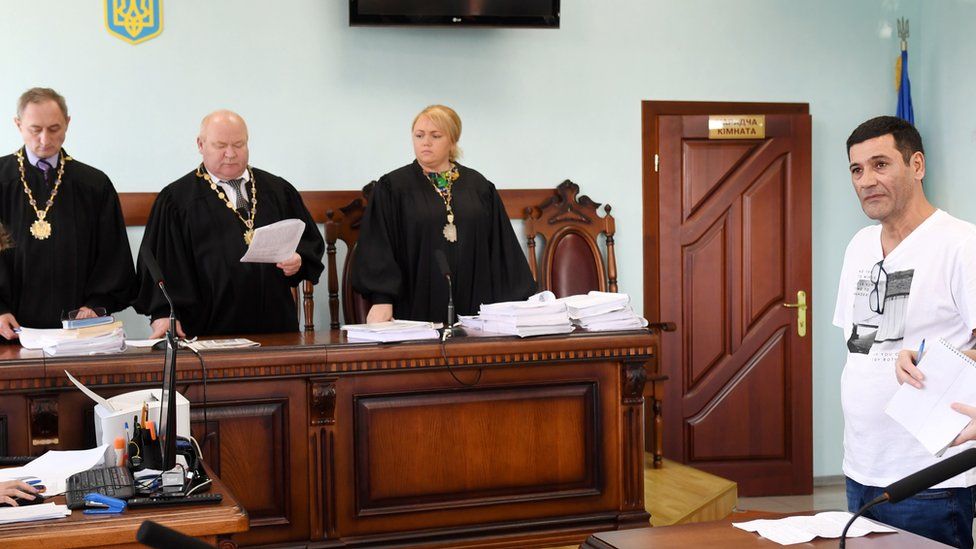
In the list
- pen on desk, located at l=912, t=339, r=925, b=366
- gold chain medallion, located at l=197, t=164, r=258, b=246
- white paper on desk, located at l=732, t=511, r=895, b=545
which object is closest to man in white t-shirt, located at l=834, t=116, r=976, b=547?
pen on desk, located at l=912, t=339, r=925, b=366

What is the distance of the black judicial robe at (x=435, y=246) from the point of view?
15.3 feet

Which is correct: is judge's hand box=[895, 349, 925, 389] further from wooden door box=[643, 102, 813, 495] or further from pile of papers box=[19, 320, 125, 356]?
wooden door box=[643, 102, 813, 495]

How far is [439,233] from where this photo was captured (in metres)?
4.68

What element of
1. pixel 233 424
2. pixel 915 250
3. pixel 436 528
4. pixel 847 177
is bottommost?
pixel 436 528

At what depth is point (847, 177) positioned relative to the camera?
6.34 m

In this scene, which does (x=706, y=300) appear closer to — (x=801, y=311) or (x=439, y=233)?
(x=801, y=311)

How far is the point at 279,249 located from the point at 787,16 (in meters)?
3.79

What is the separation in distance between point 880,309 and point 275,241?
2220mm

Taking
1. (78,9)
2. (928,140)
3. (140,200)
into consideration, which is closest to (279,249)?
(140,200)

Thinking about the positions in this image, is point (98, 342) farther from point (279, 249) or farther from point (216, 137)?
point (216, 137)

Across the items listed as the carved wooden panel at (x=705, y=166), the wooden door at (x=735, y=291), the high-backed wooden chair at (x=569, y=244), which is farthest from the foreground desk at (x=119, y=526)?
the carved wooden panel at (x=705, y=166)

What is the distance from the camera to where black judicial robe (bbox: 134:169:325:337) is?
176 inches

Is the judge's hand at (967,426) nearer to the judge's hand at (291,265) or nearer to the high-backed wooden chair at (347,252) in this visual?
the judge's hand at (291,265)

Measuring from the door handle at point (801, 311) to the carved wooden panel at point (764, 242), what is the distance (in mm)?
93
